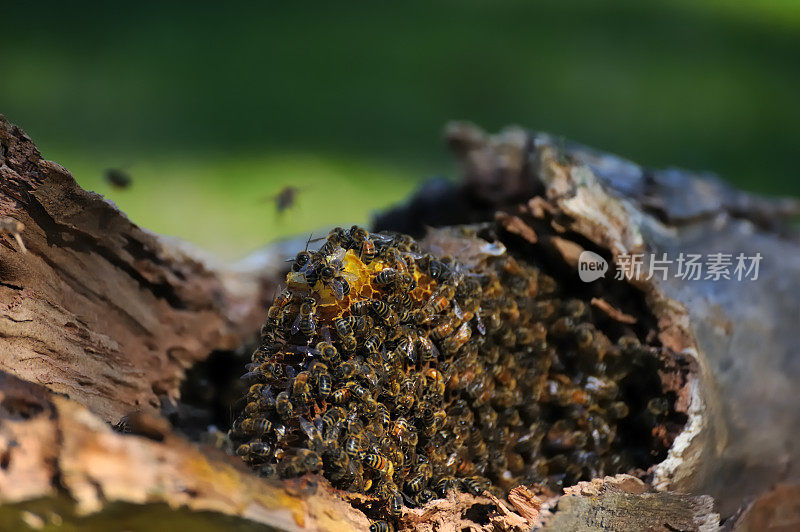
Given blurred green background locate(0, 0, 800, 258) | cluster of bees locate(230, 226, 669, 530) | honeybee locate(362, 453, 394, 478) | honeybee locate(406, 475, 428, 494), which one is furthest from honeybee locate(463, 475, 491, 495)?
blurred green background locate(0, 0, 800, 258)

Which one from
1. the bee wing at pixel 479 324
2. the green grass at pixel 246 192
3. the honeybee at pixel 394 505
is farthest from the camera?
the green grass at pixel 246 192

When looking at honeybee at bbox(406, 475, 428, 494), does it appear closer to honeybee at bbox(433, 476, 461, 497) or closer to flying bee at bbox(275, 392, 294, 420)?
honeybee at bbox(433, 476, 461, 497)

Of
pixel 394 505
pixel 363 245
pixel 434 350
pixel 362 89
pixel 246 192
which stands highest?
pixel 362 89

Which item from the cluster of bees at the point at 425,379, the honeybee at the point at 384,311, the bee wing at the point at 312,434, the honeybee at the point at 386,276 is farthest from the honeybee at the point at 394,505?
the honeybee at the point at 386,276

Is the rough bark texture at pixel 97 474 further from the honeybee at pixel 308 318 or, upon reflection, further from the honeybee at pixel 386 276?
the honeybee at pixel 386 276

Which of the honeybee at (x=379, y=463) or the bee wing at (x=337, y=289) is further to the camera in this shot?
the bee wing at (x=337, y=289)

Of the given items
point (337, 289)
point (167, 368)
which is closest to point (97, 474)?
point (337, 289)

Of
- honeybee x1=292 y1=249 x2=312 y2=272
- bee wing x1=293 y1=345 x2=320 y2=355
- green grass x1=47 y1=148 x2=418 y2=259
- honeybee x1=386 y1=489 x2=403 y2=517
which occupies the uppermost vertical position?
green grass x1=47 y1=148 x2=418 y2=259

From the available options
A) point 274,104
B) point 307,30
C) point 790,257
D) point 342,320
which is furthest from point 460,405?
point 307,30

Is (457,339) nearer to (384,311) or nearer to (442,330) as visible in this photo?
(442,330)
